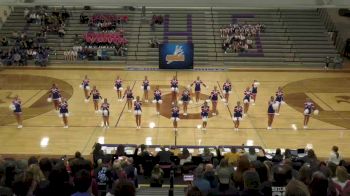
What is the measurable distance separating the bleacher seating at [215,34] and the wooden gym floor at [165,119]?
14.3 ft

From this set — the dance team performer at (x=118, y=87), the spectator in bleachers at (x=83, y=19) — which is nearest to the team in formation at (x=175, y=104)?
the dance team performer at (x=118, y=87)

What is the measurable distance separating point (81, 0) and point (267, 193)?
12107mm

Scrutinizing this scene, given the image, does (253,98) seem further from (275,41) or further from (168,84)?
(275,41)

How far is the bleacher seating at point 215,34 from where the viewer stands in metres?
32.0

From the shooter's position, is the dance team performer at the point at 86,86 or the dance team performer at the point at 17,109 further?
the dance team performer at the point at 86,86

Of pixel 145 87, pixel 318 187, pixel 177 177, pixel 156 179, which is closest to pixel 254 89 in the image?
pixel 145 87

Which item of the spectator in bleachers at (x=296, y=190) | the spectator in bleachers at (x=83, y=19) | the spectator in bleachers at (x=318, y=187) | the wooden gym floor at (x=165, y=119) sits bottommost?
the wooden gym floor at (x=165, y=119)

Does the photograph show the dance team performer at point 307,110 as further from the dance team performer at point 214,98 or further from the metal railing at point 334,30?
the metal railing at point 334,30

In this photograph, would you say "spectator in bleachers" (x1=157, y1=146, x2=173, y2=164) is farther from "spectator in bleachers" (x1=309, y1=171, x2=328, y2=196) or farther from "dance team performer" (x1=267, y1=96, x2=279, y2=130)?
"dance team performer" (x1=267, y1=96, x2=279, y2=130)

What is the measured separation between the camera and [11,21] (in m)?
35.2

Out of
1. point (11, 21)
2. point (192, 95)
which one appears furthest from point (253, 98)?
point (11, 21)

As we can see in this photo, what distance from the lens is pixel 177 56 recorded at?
2998 cm

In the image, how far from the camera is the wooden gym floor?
660 inches

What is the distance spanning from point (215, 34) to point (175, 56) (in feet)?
20.6
